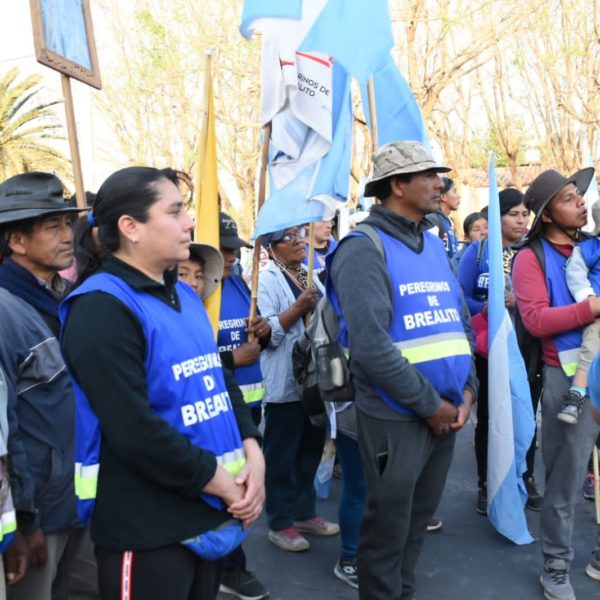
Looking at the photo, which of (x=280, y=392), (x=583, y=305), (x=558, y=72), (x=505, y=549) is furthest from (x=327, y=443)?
(x=558, y=72)

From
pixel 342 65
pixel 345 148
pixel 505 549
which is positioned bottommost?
pixel 505 549

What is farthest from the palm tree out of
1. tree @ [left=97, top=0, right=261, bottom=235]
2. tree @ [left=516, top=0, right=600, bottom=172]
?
tree @ [left=516, top=0, right=600, bottom=172]

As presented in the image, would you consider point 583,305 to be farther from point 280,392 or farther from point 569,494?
point 280,392

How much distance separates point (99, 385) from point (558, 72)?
55.2ft

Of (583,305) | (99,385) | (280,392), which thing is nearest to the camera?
(99,385)

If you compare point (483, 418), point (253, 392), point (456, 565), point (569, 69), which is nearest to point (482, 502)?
point (483, 418)

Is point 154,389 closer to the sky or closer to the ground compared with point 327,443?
closer to the sky

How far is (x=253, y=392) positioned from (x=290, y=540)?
38.4 inches

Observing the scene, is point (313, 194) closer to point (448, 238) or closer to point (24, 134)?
point (448, 238)

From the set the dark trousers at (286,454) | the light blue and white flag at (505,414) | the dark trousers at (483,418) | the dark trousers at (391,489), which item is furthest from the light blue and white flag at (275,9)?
the dark trousers at (483,418)

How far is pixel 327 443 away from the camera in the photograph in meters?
4.91

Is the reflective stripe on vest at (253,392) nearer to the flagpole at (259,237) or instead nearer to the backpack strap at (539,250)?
the flagpole at (259,237)

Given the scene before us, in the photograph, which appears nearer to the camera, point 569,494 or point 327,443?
point 569,494

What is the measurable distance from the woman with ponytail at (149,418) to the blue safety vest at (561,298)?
2.08m
